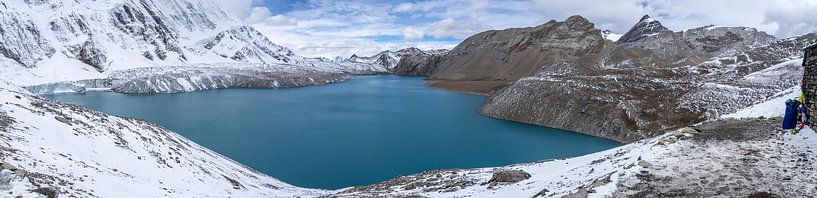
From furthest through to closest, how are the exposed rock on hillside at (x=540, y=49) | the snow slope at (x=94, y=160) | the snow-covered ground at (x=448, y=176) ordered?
the exposed rock on hillside at (x=540, y=49) < the snow slope at (x=94, y=160) < the snow-covered ground at (x=448, y=176)

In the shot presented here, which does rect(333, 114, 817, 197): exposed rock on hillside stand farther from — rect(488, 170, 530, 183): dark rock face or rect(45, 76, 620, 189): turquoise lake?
rect(45, 76, 620, 189): turquoise lake

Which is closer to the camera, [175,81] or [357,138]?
[357,138]

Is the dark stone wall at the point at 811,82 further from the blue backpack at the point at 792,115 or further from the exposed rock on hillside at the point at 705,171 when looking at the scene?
the exposed rock on hillside at the point at 705,171

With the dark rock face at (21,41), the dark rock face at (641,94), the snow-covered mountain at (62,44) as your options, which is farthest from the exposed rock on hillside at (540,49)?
the dark rock face at (21,41)

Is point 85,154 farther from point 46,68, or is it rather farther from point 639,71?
point 46,68

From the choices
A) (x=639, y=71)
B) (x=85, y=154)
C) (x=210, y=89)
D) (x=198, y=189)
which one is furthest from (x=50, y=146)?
(x=210, y=89)

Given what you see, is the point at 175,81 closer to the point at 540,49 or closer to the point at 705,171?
the point at 540,49

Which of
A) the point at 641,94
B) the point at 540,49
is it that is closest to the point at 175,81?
the point at 540,49
